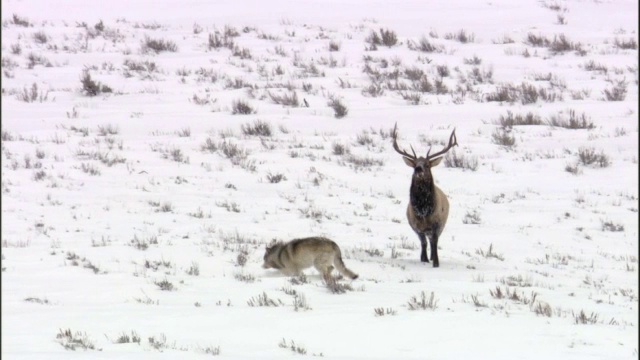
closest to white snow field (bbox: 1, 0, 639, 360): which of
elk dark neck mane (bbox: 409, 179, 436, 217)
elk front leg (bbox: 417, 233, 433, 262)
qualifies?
elk front leg (bbox: 417, 233, 433, 262)

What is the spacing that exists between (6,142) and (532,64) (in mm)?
13051

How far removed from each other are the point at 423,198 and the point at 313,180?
387cm

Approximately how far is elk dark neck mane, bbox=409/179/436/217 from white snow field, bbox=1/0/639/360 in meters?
0.56

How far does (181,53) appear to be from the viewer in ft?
79.2

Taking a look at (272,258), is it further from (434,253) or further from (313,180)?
(313,180)

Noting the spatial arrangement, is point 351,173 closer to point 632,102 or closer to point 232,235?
point 232,235

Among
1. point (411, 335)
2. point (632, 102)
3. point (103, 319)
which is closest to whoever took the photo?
point (411, 335)

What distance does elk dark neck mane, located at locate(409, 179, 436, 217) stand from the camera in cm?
1034

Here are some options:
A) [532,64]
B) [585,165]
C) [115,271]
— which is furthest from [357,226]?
[532,64]

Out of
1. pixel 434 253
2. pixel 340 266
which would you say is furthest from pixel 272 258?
pixel 434 253

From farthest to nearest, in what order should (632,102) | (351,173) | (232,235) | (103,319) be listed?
(632,102)
(351,173)
(232,235)
(103,319)

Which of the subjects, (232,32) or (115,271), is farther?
(232,32)

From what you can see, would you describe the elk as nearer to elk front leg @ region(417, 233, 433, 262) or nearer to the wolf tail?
→ elk front leg @ region(417, 233, 433, 262)

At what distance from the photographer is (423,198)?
34.0ft
